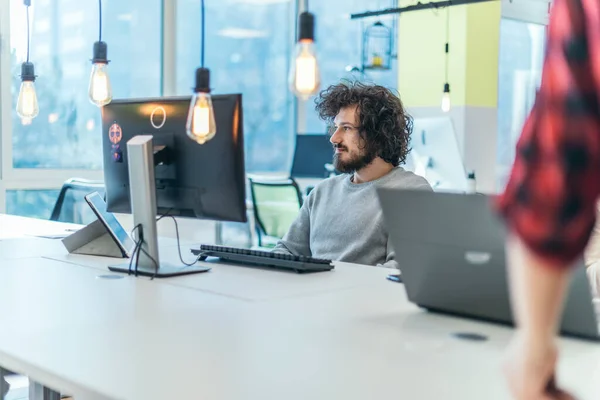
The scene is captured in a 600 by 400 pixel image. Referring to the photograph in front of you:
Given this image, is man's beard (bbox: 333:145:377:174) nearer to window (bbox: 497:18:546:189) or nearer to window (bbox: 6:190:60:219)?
window (bbox: 6:190:60:219)

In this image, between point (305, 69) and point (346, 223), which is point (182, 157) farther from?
point (346, 223)

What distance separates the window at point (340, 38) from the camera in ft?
22.7

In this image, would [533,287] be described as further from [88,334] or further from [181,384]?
[88,334]

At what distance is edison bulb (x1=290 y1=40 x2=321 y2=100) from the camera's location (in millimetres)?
1823

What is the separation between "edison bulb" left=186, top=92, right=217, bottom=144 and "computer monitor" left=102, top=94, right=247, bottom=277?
0.31ft

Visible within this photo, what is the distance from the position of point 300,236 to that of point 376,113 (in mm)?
552

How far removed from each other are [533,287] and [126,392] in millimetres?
776

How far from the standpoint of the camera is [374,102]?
9.25 feet

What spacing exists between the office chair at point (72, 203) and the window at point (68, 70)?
1.07 m

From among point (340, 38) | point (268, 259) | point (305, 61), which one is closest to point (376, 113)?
point (268, 259)

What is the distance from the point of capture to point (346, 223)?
2.62 metres

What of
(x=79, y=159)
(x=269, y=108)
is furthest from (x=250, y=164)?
(x=79, y=159)

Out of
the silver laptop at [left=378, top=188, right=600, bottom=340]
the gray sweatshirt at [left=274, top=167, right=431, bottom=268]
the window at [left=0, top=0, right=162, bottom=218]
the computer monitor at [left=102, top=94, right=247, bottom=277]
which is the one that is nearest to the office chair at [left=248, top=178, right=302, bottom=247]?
the window at [left=0, top=0, right=162, bottom=218]

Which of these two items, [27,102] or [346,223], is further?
[27,102]
